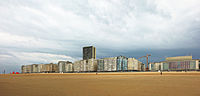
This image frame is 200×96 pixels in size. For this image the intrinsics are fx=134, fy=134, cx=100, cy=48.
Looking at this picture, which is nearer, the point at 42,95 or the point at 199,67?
the point at 42,95

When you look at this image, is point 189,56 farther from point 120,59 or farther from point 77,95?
point 77,95

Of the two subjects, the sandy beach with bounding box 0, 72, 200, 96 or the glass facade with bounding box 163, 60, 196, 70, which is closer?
the sandy beach with bounding box 0, 72, 200, 96

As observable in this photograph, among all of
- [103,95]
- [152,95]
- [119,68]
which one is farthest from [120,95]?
[119,68]

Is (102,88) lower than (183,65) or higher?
higher

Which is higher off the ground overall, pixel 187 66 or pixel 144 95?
pixel 144 95

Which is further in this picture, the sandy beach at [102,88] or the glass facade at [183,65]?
the glass facade at [183,65]

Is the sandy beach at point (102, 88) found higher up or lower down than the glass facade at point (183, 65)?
higher up

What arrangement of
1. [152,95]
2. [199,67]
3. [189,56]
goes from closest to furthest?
[152,95] < [199,67] < [189,56]

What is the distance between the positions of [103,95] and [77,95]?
6.00ft

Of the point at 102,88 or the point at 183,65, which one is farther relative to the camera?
the point at 183,65

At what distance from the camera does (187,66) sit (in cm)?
18300

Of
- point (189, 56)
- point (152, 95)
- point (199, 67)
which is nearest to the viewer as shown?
point (152, 95)

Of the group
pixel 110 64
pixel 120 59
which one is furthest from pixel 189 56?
pixel 110 64

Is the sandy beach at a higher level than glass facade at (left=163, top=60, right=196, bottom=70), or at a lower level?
higher
